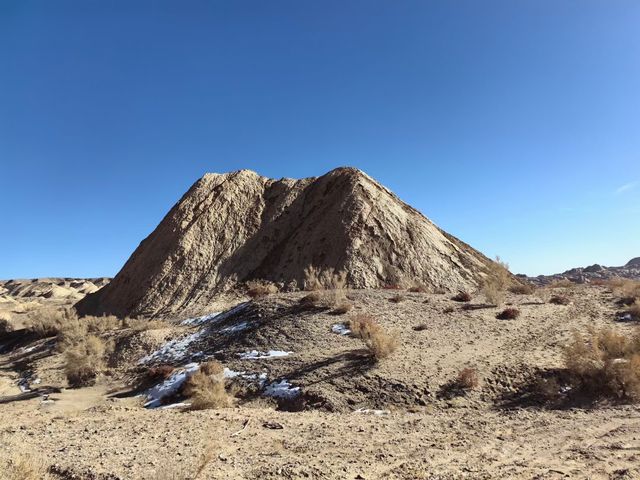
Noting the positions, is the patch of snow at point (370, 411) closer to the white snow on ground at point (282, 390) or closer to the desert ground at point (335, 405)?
the desert ground at point (335, 405)

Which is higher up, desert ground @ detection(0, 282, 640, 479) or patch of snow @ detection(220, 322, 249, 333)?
patch of snow @ detection(220, 322, 249, 333)

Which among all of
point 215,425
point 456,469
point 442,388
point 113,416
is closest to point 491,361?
point 442,388

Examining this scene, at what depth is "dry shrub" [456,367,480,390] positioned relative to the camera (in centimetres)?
1070

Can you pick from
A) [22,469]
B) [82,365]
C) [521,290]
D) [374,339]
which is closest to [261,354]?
[374,339]

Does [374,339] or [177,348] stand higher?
[374,339]

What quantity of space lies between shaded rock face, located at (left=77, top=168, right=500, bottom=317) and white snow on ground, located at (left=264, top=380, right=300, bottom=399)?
1274cm

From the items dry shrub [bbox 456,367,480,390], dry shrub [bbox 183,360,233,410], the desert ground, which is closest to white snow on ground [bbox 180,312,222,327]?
the desert ground

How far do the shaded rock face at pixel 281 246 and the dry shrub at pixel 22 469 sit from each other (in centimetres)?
1786

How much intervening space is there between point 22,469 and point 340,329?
10.7 metres

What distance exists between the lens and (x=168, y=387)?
12.3 m

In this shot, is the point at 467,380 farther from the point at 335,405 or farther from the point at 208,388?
the point at 208,388

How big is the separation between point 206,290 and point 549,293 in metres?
19.0

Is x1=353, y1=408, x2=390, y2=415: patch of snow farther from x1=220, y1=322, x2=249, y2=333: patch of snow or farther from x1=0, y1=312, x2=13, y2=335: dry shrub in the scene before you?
x1=0, y1=312, x2=13, y2=335: dry shrub

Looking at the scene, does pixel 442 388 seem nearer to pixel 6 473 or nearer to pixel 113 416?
pixel 113 416
